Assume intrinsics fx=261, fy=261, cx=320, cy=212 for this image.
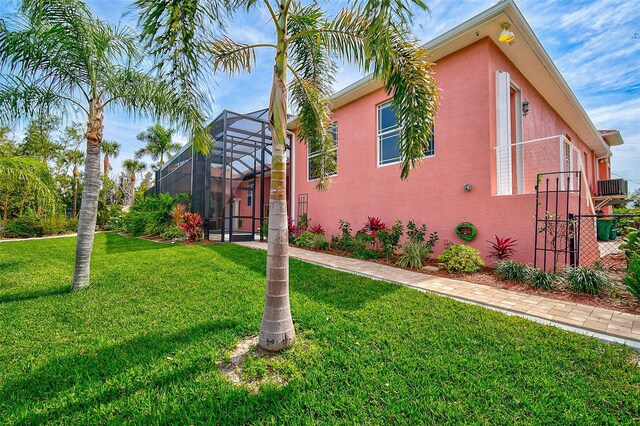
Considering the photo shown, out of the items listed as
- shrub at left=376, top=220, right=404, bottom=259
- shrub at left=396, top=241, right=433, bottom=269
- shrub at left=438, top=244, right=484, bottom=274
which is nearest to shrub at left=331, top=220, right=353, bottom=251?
shrub at left=376, top=220, right=404, bottom=259

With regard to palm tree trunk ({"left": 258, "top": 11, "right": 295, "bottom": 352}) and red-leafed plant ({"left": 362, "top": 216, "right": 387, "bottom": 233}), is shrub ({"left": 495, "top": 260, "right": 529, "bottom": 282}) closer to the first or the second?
red-leafed plant ({"left": 362, "top": 216, "right": 387, "bottom": 233})

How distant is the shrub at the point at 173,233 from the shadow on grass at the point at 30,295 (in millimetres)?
6370

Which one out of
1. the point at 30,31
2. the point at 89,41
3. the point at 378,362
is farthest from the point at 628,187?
the point at 30,31

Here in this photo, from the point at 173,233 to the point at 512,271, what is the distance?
11.7 metres

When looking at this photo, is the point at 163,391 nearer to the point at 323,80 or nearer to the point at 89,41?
the point at 323,80

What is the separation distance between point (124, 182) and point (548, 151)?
117 feet

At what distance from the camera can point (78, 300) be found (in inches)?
162

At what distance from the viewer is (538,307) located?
12.3 ft

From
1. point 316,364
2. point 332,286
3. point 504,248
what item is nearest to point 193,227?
point 332,286

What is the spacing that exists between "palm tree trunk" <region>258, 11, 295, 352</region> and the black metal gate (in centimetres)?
509

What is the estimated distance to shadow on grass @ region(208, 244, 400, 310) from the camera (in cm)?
401

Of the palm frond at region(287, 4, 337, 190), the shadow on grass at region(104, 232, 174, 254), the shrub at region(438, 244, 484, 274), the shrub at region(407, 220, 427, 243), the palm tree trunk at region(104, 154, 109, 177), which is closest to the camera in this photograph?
the palm frond at region(287, 4, 337, 190)

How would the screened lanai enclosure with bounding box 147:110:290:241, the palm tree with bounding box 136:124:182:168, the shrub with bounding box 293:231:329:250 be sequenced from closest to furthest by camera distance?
the shrub with bounding box 293:231:329:250 → the screened lanai enclosure with bounding box 147:110:290:241 → the palm tree with bounding box 136:124:182:168

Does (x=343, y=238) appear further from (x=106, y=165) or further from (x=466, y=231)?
(x=106, y=165)
